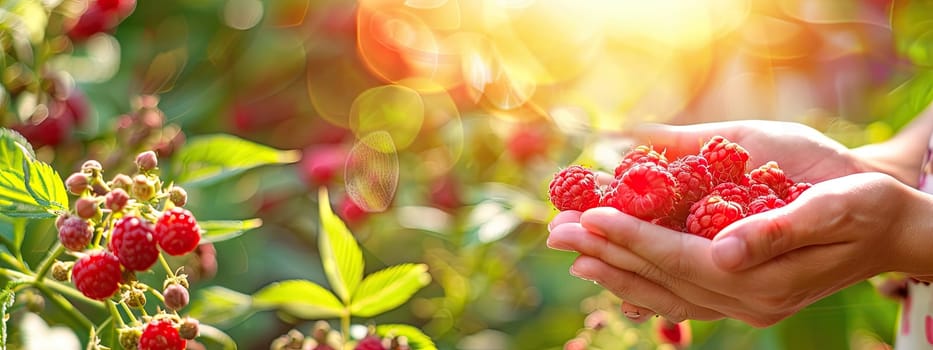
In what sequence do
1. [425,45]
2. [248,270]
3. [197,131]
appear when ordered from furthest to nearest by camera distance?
[425,45], [197,131], [248,270]

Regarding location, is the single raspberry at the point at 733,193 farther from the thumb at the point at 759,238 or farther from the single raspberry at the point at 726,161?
the thumb at the point at 759,238

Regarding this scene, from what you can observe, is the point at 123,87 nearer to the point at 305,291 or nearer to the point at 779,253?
the point at 305,291

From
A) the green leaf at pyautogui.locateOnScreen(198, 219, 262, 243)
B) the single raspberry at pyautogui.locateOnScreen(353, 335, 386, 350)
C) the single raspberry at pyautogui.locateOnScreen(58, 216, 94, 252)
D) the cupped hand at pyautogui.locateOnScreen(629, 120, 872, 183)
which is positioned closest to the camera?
the single raspberry at pyautogui.locateOnScreen(58, 216, 94, 252)

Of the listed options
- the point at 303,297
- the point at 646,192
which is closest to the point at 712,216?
the point at 646,192

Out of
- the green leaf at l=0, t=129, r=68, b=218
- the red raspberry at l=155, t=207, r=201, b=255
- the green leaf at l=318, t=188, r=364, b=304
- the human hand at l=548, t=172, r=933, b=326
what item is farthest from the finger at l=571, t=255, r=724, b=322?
the green leaf at l=0, t=129, r=68, b=218

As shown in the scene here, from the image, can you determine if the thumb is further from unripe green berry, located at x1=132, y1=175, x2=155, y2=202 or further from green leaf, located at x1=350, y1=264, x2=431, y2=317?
unripe green berry, located at x1=132, y1=175, x2=155, y2=202

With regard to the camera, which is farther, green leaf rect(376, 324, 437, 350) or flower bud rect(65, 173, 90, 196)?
green leaf rect(376, 324, 437, 350)

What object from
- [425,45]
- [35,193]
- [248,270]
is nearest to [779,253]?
[35,193]
